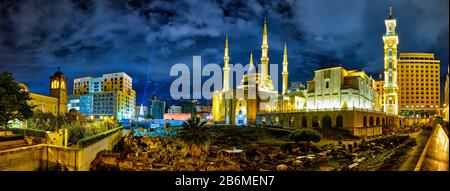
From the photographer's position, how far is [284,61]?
72.6m

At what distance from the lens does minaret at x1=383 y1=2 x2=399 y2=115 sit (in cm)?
6072

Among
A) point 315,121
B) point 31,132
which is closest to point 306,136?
point 315,121

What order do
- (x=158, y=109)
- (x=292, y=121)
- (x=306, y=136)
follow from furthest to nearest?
(x=158, y=109)
(x=292, y=121)
(x=306, y=136)

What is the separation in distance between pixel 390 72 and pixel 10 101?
203ft

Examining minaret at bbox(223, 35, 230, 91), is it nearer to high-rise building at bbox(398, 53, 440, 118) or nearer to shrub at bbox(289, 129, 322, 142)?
Result: shrub at bbox(289, 129, 322, 142)

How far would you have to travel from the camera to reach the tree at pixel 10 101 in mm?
23641

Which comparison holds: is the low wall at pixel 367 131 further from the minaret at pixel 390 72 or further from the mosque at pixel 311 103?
the minaret at pixel 390 72

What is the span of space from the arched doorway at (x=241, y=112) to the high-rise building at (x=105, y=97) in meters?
37.7

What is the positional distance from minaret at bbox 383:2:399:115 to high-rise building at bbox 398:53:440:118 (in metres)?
38.6

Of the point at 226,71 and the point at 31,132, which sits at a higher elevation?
the point at 226,71

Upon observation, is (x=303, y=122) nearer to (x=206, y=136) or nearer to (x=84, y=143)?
(x=206, y=136)

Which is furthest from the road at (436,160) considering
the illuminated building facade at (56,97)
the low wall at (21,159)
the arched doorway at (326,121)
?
the illuminated building facade at (56,97)

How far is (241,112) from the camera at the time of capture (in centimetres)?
6619

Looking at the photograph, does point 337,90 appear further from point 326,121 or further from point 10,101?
point 10,101
